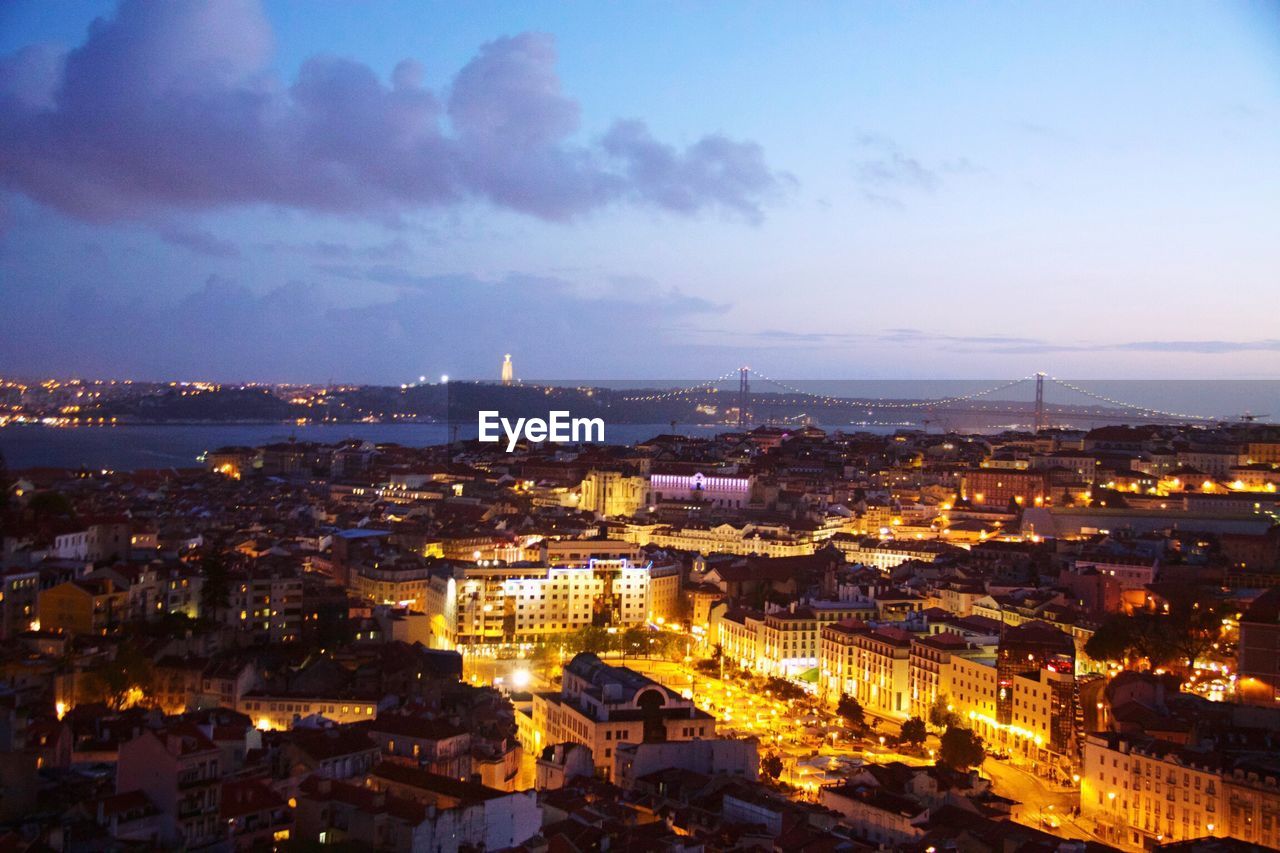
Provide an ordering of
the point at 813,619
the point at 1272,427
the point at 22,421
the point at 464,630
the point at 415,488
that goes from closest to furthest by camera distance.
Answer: the point at 813,619, the point at 464,630, the point at 415,488, the point at 1272,427, the point at 22,421

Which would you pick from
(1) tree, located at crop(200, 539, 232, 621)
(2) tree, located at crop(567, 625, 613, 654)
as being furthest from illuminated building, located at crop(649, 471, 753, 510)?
(1) tree, located at crop(200, 539, 232, 621)

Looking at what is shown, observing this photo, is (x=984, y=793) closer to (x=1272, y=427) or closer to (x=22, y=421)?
(x=1272, y=427)

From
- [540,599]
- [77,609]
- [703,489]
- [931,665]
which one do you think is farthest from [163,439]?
[931,665]

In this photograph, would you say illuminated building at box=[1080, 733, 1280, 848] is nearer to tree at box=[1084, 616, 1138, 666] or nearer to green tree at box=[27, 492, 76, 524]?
tree at box=[1084, 616, 1138, 666]

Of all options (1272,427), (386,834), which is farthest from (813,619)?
(1272,427)

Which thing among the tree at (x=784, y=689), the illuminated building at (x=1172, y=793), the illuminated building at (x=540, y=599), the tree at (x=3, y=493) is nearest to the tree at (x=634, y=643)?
the illuminated building at (x=540, y=599)

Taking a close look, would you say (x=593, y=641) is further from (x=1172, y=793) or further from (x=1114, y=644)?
(x=1172, y=793)
